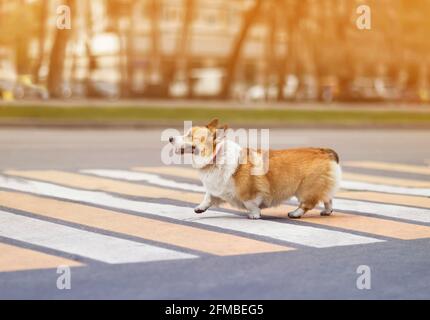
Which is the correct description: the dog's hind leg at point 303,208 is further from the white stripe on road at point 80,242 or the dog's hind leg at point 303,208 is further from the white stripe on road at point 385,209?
the white stripe on road at point 80,242

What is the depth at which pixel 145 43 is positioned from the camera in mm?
77750

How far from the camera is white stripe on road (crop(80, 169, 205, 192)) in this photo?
1221cm

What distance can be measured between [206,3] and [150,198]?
242 feet

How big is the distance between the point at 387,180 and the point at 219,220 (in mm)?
5192

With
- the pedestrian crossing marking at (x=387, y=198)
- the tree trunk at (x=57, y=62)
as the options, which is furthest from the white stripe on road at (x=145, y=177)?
the tree trunk at (x=57, y=62)

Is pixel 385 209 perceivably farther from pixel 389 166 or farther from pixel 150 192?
pixel 389 166

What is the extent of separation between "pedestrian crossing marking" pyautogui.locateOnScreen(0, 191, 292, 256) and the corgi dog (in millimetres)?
587

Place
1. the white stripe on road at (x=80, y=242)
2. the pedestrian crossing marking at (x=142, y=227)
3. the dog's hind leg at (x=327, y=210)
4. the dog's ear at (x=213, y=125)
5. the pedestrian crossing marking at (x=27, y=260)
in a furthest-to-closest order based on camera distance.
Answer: the dog's hind leg at (x=327, y=210)
the dog's ear at (x=213, y=125)
the pedestrian crossing marking at (x=142, y=227)
the white stripe on road at (x=80, y=242)
the pedestrian crossing marking at (x=27, y=260)

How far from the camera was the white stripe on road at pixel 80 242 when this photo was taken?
23.3 feet

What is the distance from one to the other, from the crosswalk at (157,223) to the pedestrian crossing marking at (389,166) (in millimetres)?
2543

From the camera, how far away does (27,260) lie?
693 centimetres
